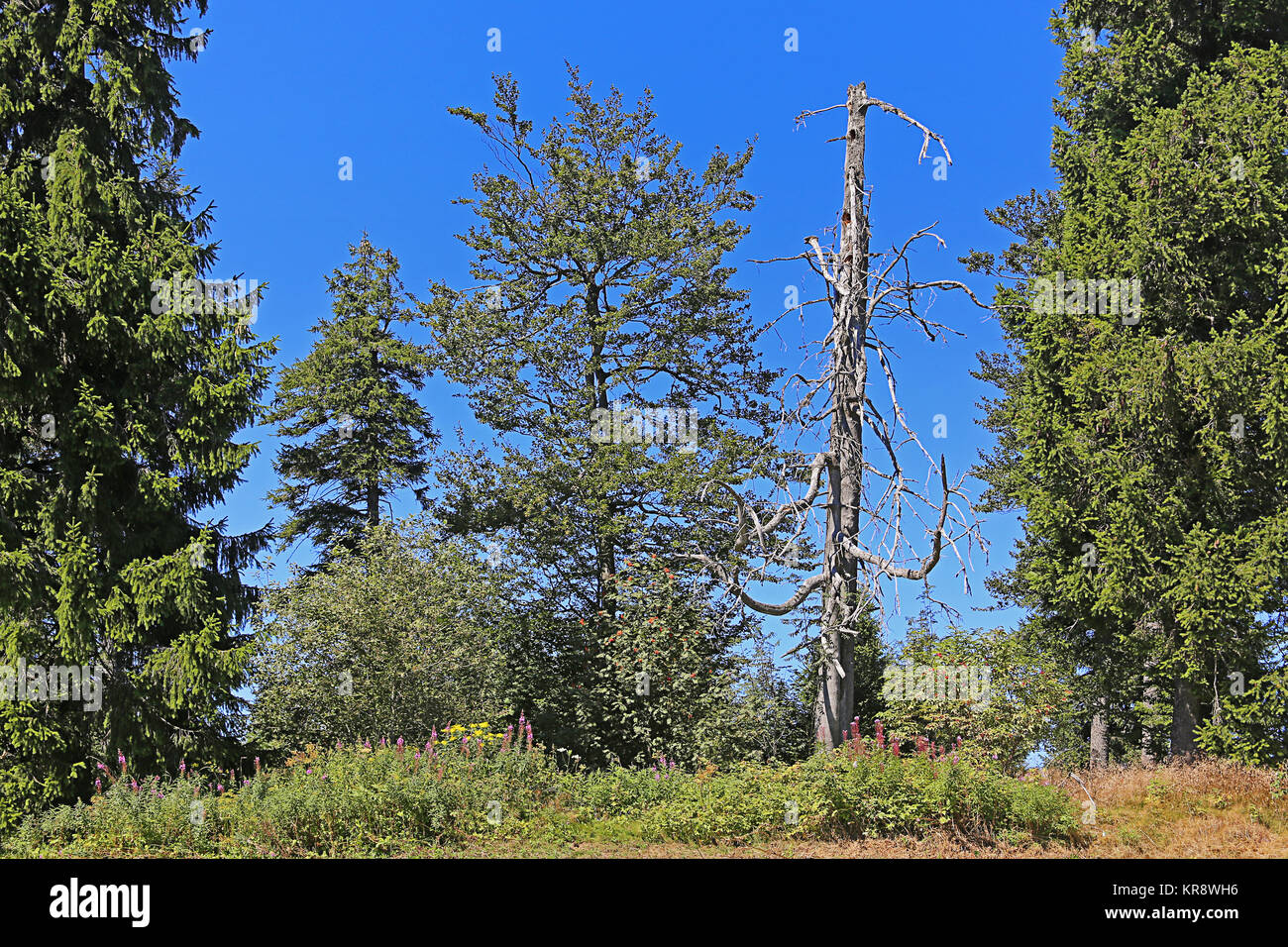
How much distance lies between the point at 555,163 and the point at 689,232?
3.76 m

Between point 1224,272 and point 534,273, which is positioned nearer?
point 1224,272

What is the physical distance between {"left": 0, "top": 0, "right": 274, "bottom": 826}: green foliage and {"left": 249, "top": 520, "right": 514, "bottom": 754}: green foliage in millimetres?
1634

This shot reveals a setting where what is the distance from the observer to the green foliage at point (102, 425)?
41.3ft

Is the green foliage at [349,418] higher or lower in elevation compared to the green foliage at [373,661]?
higher

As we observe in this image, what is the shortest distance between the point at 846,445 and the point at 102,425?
10156 millimetres

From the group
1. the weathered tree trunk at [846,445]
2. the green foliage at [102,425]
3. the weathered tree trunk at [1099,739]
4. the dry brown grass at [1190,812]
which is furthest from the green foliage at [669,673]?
the weathered tree trunk at [1099,739]

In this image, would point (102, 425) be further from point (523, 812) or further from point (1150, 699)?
point (1150, 699)

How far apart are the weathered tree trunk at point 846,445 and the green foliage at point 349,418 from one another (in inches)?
585

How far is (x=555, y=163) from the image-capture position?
71.9 feet

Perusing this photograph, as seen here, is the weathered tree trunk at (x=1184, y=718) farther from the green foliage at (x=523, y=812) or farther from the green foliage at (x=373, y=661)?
A: the green foliage at (x=373, y=661)

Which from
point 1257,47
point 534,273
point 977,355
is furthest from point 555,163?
point 1257,47

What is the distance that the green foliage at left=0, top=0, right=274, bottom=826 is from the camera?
12.6 m

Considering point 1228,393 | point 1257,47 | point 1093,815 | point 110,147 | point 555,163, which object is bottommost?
point 1093,815
